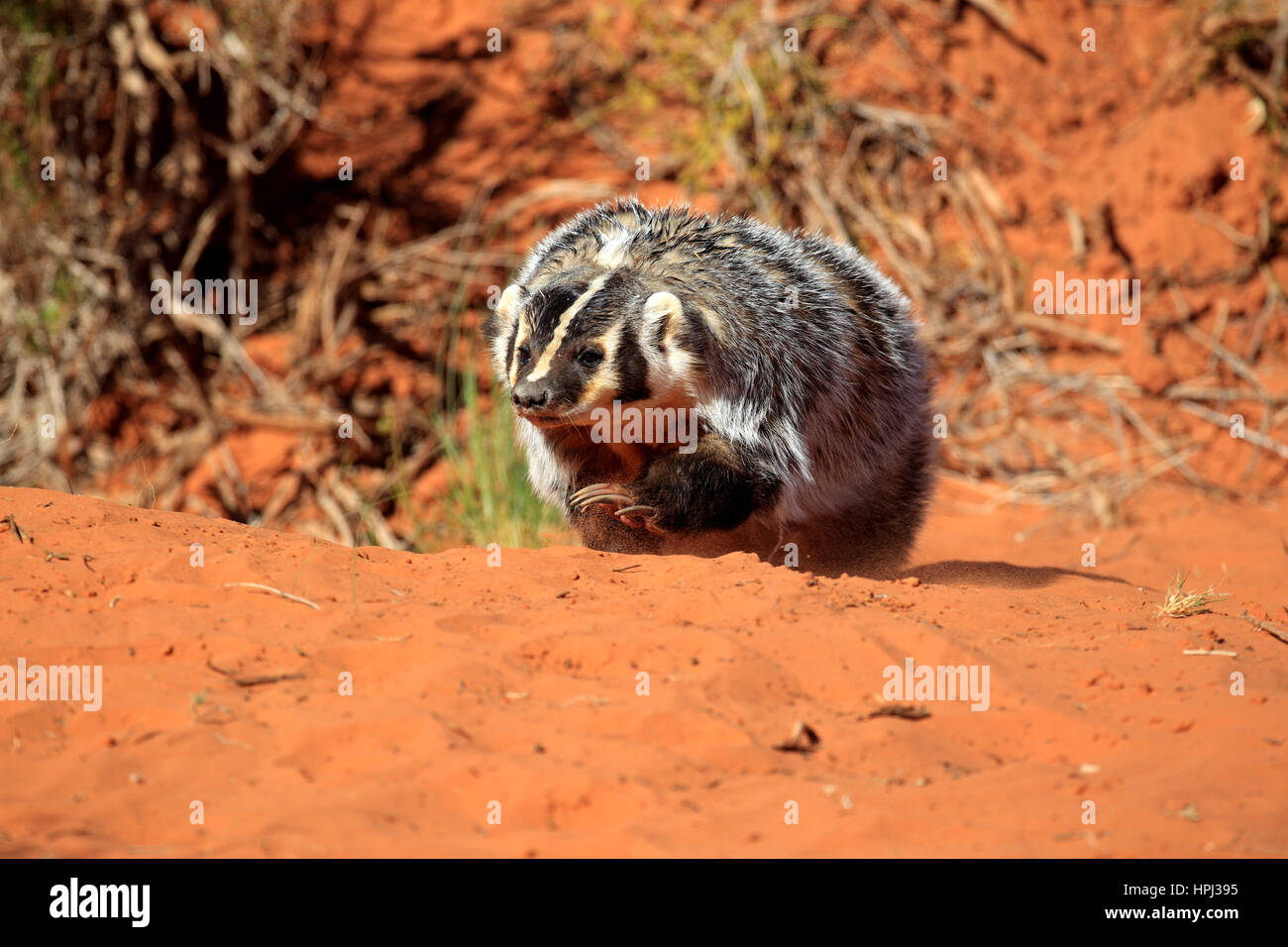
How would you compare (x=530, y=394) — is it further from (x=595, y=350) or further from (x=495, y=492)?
(x=495, y=492)

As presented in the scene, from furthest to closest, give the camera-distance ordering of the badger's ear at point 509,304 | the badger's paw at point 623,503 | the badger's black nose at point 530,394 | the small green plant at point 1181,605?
the badger's ear at point 509,304
the badger's paw at point 623,503
the badger's black nose at point 530,394
the small green plant at point 1181,605

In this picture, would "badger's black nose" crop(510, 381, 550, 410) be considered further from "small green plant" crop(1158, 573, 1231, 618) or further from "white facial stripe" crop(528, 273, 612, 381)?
"small green plant" crop(1158, 573, 1231, 618)

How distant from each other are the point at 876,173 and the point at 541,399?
5.58 m

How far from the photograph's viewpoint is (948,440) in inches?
324

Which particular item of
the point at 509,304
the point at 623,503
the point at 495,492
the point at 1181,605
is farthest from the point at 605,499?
the point at 495,492

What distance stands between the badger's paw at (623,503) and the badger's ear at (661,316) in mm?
521

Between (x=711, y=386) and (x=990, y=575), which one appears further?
(x=990, y=575)

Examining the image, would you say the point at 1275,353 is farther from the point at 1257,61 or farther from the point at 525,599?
the point at 525,599

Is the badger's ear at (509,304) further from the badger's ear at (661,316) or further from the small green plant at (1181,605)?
the small green plant at (1181,605)

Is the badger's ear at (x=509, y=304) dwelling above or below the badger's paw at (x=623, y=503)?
above

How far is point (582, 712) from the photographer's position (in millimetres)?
2666

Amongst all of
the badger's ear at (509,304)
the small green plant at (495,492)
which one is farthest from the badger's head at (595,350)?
the small green plant at (495,492)

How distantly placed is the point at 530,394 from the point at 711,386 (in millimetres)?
678

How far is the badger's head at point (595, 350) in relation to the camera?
397 cm
